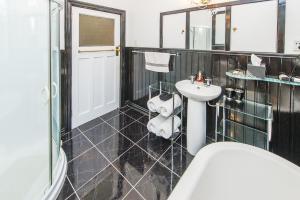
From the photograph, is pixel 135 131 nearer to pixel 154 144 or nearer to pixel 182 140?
pixel 154 144

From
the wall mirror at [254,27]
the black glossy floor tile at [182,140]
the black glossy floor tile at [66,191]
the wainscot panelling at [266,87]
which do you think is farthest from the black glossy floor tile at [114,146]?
the wall mirror at [254,27]

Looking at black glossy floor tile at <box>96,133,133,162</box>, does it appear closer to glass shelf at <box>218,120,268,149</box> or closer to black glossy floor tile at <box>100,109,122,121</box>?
black glossy floor tile at <box>100,109,122,121</box>

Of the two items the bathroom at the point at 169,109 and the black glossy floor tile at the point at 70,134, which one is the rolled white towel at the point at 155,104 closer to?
the bathroom at the point at 169,109

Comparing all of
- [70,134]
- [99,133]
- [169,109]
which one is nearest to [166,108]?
[169,109]

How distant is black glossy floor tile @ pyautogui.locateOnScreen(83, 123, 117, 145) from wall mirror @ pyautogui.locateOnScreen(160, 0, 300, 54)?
1.60m

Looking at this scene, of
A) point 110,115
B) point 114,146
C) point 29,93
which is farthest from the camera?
point 110,115

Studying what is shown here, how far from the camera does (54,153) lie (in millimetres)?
2006

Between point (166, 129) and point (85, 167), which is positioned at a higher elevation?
point (166, 129)

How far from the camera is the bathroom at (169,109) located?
4.44 feet

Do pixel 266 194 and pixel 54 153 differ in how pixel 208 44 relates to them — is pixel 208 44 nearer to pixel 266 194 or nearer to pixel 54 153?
pixel 266 194

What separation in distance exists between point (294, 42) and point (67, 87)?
2.71m

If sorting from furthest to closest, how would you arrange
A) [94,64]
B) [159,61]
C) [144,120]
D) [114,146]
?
[144,120]
[94,64]
[159,61]
[114,146]

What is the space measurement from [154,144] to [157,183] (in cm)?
78

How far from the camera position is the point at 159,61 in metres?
2.84
